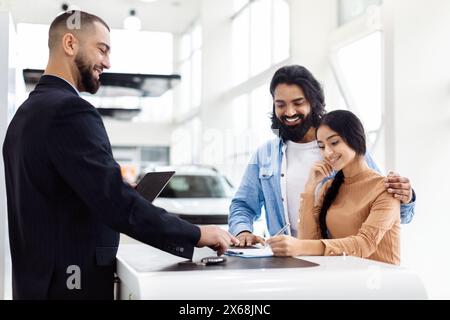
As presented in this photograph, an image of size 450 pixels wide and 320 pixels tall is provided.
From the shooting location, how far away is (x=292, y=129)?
2541mm

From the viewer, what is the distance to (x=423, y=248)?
175 inches

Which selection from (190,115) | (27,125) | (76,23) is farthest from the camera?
(190,115)

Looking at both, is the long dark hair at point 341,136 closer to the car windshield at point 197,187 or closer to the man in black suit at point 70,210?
the man in black suit at point 70,210

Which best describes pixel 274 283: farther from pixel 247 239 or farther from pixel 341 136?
pixel 341 136

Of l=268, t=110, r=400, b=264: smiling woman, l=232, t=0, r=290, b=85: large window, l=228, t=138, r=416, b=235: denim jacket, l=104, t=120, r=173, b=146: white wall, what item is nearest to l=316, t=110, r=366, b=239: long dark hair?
l=268, t=110, r=400, b=264: smiling woman

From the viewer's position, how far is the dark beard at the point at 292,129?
2.52m

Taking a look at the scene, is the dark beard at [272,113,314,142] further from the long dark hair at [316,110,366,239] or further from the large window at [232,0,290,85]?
the large window at [232,0,290,85]

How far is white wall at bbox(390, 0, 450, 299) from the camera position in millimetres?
4441

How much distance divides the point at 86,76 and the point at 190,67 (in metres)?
14.3

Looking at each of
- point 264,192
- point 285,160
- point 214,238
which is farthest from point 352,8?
point 214,238

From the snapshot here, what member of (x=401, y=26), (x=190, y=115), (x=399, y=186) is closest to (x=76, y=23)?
(x=399, y=186)

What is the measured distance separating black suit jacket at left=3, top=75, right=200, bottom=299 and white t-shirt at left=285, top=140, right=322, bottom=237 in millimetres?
1042

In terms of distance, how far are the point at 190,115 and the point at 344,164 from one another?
13.4 m
